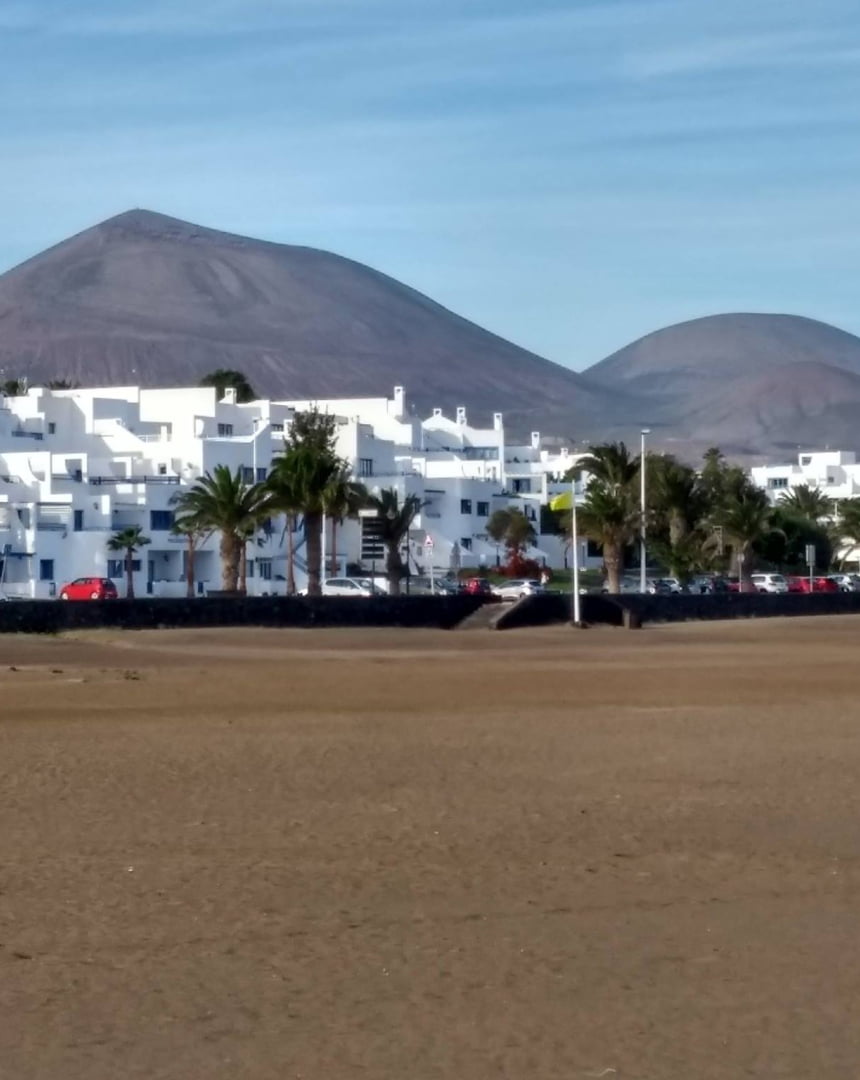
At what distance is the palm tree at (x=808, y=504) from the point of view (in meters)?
118

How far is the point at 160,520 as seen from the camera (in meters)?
78.2

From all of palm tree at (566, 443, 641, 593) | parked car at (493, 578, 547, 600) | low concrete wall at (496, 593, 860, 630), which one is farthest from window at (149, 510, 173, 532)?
low concrete wall at (496, 593, 860, 630)

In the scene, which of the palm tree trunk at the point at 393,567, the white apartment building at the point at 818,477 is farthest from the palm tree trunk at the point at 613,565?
the white apartment building at the point at 818,477

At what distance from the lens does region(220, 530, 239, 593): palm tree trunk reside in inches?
2394

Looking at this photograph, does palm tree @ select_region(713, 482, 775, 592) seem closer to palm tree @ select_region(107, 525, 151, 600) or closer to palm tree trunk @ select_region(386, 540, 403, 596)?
palm tree trunk @ select_region(386, 540, 403, 596)

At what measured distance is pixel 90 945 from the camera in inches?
383

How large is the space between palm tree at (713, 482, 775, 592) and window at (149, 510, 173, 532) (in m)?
24.6

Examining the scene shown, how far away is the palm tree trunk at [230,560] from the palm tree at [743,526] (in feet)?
83.9

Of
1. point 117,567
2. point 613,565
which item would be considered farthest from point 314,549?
point 117,567

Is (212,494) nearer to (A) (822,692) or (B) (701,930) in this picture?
(A) (822,692)

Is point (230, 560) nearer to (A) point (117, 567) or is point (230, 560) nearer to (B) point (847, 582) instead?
(A) point (117, 567)

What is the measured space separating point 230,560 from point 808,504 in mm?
66560

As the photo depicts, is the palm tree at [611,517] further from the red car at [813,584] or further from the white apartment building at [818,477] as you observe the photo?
the white apartment building at [818,477]

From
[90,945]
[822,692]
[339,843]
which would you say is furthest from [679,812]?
[822,692]
